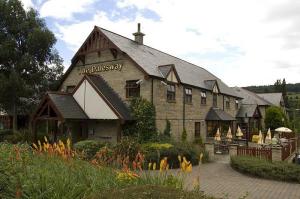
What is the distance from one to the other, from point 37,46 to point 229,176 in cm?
1992

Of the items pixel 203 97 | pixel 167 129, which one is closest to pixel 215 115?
pixel 203 97

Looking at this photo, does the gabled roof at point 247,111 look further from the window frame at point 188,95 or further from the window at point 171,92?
the window at point 171,92

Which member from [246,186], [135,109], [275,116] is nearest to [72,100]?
[135,109]

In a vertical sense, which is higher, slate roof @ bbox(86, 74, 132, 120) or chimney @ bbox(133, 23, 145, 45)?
chimney @ bbox(133, 23, 145, 45)

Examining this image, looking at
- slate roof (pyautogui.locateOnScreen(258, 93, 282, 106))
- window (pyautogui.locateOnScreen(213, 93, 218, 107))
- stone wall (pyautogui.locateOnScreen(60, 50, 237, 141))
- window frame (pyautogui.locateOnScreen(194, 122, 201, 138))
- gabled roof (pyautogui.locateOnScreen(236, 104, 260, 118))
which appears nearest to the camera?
stone wall (pyautogui.locateOnScreen(60, 50, 237, 141))

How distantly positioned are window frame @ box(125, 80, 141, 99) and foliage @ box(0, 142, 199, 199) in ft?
47.4

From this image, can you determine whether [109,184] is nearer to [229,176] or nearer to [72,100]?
[229,176]

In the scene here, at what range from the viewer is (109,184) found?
26.3 ft

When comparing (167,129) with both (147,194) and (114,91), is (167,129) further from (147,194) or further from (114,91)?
(147,194)

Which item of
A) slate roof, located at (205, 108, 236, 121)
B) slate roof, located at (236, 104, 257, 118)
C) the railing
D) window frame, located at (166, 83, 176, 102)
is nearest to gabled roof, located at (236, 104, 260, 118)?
slate roof, located at (236, 104, 257, 118)

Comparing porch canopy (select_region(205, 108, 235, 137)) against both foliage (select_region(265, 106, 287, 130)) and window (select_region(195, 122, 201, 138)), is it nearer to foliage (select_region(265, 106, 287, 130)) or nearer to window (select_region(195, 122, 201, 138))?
window (select_region(195, 122, 201, 138))

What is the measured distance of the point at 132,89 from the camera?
78.9 feet

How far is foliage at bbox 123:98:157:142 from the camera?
2270 centimetres

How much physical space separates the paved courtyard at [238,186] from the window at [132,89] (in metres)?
8.12
